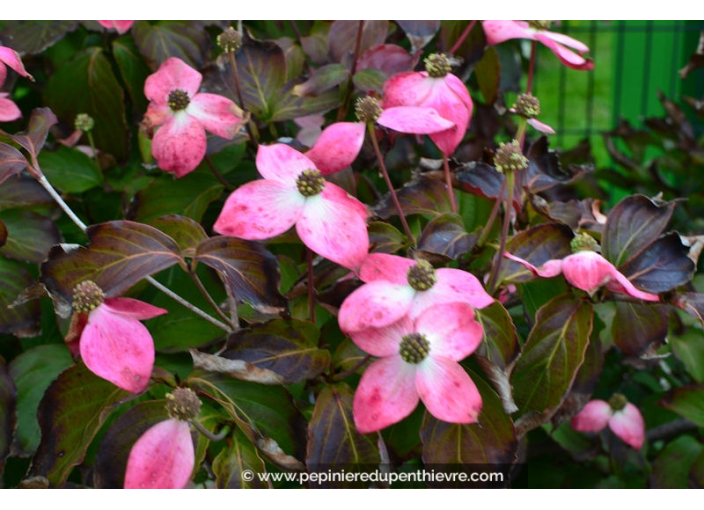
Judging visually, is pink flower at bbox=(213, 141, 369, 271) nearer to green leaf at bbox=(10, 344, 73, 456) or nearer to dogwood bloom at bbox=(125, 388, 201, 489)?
dogwood bloom at bbox=(125, 388, 201, 489)

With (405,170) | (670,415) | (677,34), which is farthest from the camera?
(677,34)

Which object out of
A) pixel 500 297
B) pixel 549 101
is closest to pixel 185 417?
pixel 500 297

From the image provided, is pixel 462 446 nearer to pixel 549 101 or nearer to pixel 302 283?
pixel 302 283

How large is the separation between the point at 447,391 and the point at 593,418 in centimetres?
52

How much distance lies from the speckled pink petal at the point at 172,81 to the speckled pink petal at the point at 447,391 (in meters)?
0.31

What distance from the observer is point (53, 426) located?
1.80ft

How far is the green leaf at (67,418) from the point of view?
545 millimetres

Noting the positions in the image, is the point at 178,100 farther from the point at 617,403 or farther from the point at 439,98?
the point at 617,403

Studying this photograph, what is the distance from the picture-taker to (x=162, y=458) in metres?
0.49

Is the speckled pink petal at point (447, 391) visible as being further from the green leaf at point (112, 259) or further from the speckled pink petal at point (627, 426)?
the speckled pink petal at point (627, 426)

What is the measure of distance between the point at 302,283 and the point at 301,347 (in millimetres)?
66

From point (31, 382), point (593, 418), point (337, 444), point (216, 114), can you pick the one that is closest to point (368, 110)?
point (216, 114)

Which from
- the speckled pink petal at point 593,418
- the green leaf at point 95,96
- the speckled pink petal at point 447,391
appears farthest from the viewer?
the speckled pink petal at point 593,418

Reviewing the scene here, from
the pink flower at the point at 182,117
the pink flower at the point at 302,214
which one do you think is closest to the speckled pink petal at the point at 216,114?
the pink flower at the point at 182,117
